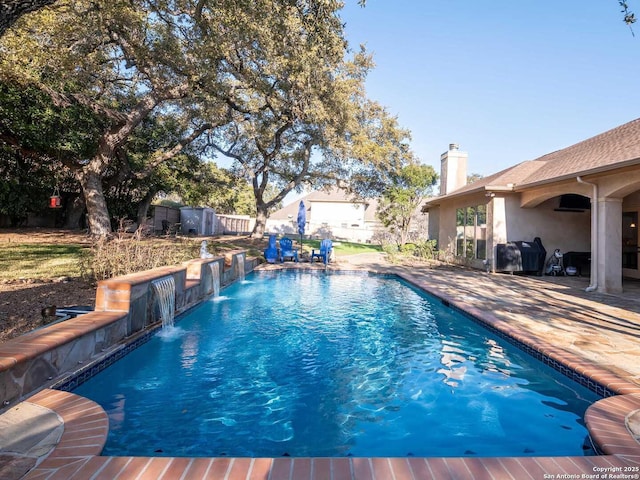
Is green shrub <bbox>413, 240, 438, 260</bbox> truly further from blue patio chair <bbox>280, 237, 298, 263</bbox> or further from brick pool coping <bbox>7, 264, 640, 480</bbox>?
brick pool coping <bbox>7, 264, 640, 480</bbox>

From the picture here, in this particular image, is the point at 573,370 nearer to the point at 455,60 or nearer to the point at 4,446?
the point at 4,446

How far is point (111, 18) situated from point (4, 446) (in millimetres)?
10462

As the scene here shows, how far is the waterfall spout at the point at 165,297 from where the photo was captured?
18.0 feet

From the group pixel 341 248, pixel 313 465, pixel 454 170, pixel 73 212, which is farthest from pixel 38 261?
pixel 341 248

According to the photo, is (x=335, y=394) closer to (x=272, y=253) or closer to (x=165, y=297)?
(x=165, y=297)

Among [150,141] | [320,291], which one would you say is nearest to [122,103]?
[150,141]

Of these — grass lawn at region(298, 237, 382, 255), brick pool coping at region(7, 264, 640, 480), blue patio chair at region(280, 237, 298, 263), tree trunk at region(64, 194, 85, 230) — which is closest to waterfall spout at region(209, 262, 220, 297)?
brick pool coping at region(7, 264, 640, 480)

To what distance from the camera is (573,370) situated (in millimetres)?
3785

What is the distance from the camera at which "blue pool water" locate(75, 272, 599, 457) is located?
9.32ft

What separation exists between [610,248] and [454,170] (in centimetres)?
1023

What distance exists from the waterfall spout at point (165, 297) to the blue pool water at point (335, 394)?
0.85 ft

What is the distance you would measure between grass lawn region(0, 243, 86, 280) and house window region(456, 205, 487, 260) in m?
12.6

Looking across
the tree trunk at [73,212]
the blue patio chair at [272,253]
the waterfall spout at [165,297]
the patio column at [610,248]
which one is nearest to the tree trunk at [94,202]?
the blue patio chair at [272,253]

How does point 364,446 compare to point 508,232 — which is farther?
point 508,232
